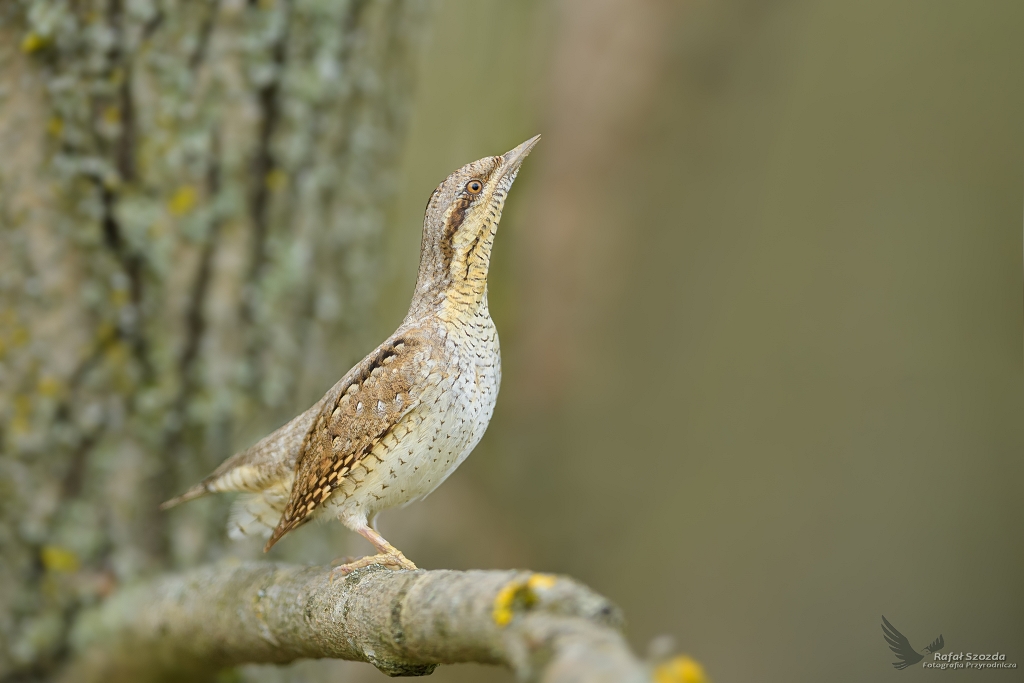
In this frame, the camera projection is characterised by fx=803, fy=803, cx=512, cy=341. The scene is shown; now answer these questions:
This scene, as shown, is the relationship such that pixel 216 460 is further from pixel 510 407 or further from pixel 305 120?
pixel 510 407

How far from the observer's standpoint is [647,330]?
5203 mm

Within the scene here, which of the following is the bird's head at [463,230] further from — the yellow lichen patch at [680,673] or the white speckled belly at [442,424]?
the yellow lichen patch at [680,673]

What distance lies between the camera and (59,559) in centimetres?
361

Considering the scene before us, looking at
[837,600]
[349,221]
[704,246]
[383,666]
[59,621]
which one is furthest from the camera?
[704,246]

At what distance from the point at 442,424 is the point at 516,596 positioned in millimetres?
982

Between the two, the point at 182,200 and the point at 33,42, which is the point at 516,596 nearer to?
the point at 182,200

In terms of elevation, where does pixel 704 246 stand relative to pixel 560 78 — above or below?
below

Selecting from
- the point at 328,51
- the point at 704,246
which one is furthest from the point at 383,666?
the point at 704,246

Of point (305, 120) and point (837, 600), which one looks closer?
point (305, 120)

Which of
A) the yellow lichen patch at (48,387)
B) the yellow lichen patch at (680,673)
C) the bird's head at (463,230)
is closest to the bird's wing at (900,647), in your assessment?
the bird's head at (463,230)

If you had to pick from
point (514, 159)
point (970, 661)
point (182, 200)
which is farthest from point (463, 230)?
point (970, 661)

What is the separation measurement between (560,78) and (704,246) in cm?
139

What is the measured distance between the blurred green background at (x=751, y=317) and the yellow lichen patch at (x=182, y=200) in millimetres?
1414

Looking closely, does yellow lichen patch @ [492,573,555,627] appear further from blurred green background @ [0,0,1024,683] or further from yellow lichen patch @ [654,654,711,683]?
blurred green background @ [0,0,1024,683]
